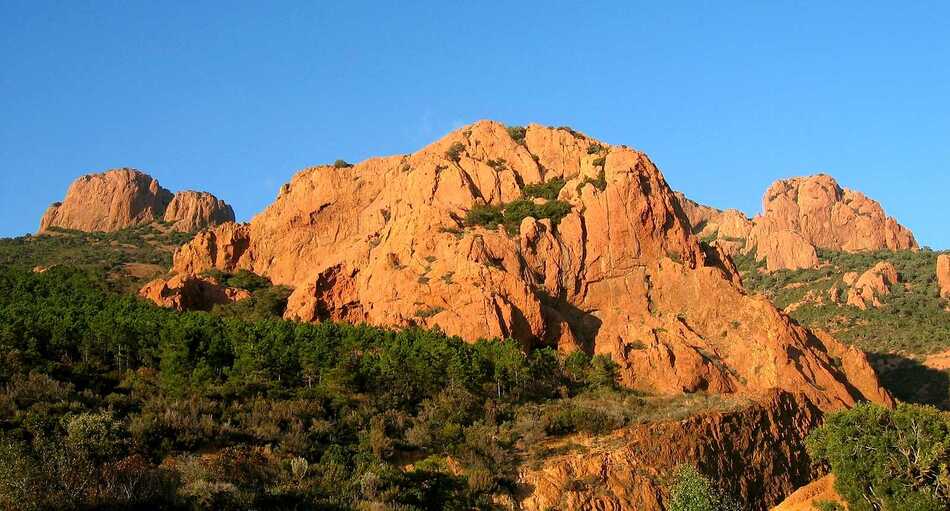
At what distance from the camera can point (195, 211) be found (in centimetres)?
8769

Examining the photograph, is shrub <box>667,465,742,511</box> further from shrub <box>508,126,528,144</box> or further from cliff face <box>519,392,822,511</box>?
shrub <box>508,126,528,144</box>

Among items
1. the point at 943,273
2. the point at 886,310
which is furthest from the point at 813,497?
the point at 943,273

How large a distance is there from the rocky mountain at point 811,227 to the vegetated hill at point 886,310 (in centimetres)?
190

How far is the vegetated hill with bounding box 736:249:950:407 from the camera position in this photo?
55500 mm

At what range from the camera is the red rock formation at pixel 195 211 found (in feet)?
284

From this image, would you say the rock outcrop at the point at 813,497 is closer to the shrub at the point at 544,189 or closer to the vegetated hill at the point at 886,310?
the shrub at the point at 544,189

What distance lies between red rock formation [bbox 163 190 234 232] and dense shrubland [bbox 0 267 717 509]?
1669 inches

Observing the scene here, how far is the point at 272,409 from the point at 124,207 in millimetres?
61252

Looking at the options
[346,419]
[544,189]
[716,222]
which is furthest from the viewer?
[716,222]

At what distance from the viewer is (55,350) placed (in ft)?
120

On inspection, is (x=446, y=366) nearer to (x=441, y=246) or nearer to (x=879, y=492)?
(x=441, y=246)

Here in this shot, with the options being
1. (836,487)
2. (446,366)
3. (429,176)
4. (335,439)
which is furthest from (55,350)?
(836,487)

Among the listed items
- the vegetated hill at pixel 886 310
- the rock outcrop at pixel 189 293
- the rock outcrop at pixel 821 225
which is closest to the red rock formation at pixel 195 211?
the rock outcrop at pixel 189 293

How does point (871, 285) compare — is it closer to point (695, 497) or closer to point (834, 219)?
point (834, 219)
